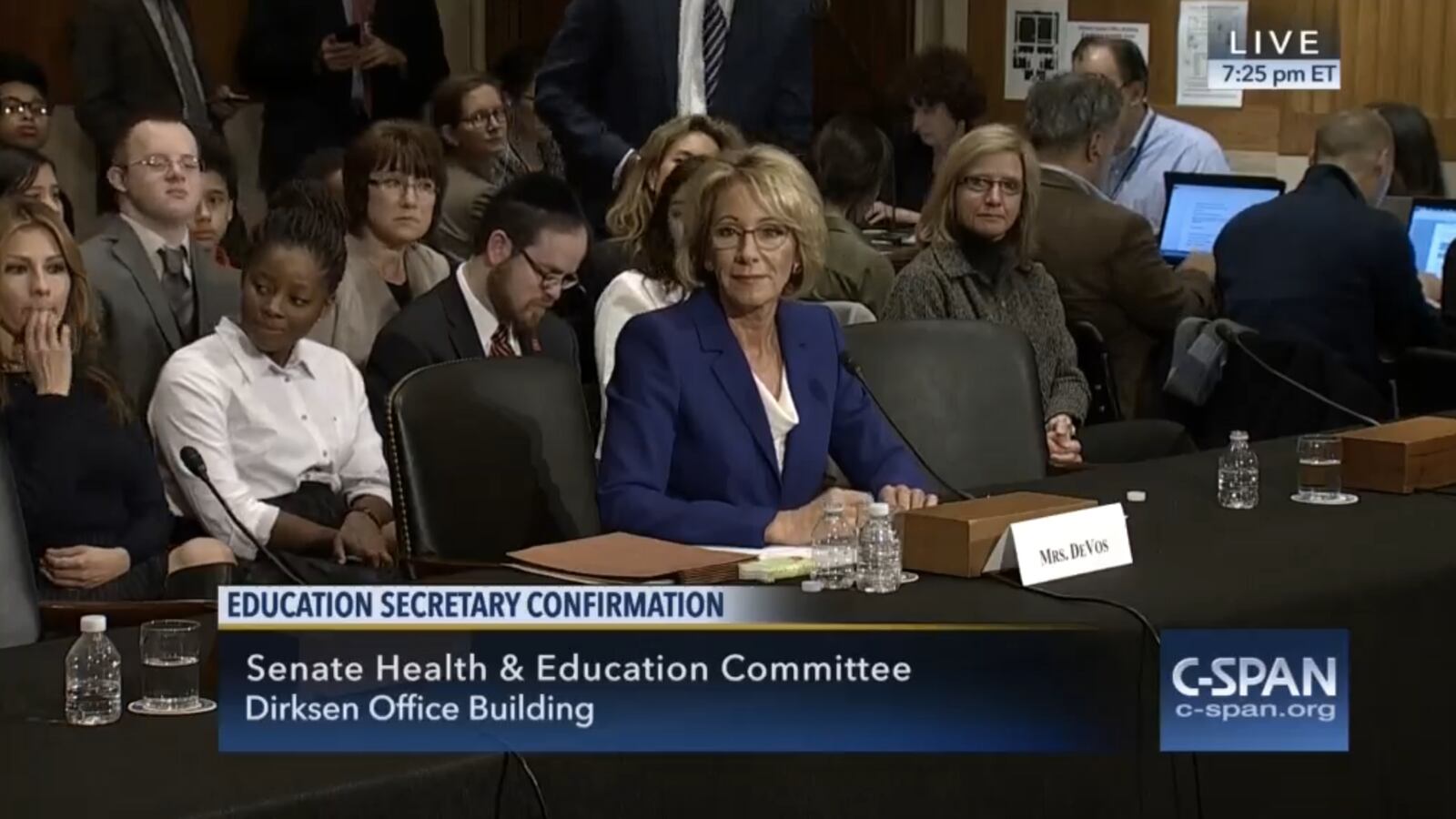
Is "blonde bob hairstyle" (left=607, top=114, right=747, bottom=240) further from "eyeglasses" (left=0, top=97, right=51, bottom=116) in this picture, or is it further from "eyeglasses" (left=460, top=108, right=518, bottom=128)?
"eyeglasses" (left=0, top=97, right=51, bottom=116)

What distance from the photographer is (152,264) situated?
4.02m

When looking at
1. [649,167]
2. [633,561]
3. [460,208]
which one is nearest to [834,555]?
[633,561]

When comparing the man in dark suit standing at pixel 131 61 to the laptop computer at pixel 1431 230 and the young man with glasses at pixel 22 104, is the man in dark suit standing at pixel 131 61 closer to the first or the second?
the young man with glasses at pixel 22 104

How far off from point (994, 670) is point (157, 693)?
0.81m

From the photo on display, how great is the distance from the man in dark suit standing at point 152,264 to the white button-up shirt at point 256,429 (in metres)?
0.24

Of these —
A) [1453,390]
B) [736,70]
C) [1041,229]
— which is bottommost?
[1453,390]

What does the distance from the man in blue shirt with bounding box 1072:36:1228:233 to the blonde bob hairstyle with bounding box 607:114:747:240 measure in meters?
2.31

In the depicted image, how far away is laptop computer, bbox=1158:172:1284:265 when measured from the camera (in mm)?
6039

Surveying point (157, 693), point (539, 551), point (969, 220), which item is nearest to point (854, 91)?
point (969, 220)

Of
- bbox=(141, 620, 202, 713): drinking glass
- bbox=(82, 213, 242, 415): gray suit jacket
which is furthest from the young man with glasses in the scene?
bbox=(141, 620, 202, 713): drinking glass

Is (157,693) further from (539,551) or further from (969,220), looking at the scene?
(969,220)

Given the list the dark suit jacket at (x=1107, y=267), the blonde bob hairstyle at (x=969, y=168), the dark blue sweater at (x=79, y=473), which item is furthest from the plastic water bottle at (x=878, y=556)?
the dark suit jacket at (x=1107, y=267)

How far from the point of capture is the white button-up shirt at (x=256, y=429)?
3.53 metres

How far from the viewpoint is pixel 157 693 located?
6.31ft
